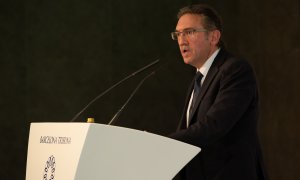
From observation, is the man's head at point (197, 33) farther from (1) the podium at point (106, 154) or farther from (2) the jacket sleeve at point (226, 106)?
(1) the podium at point (106, 154)

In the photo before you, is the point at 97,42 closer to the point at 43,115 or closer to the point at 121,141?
the point at 43,115

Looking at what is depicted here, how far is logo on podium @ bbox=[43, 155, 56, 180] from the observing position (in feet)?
6.14

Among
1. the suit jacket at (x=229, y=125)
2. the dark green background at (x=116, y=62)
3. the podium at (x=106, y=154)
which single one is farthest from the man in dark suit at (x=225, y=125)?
the dark green background at (x=116, y=62)

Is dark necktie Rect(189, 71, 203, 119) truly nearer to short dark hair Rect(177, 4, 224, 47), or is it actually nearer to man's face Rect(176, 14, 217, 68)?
man's face Rect(176, 14, 217, 68)

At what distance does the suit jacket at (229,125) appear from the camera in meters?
2.27

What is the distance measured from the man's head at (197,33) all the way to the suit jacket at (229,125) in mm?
244

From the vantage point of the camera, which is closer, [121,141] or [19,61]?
[121,141]

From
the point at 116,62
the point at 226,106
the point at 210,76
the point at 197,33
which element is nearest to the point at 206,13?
the point at 197,33

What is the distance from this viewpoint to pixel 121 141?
1782 millimetres

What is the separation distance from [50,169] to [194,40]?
A: 113 centimetres

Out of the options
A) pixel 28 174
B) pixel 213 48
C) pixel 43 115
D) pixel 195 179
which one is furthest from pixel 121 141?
pixel 43 115

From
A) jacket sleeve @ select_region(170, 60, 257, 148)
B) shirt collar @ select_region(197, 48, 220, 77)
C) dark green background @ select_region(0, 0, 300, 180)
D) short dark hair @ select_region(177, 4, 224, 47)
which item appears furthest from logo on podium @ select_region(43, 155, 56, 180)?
dark green background @ select_region(0, 0, 300, 180)

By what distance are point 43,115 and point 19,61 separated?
528 mm

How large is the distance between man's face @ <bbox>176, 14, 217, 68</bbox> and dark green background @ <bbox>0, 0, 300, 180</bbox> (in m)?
1.58
